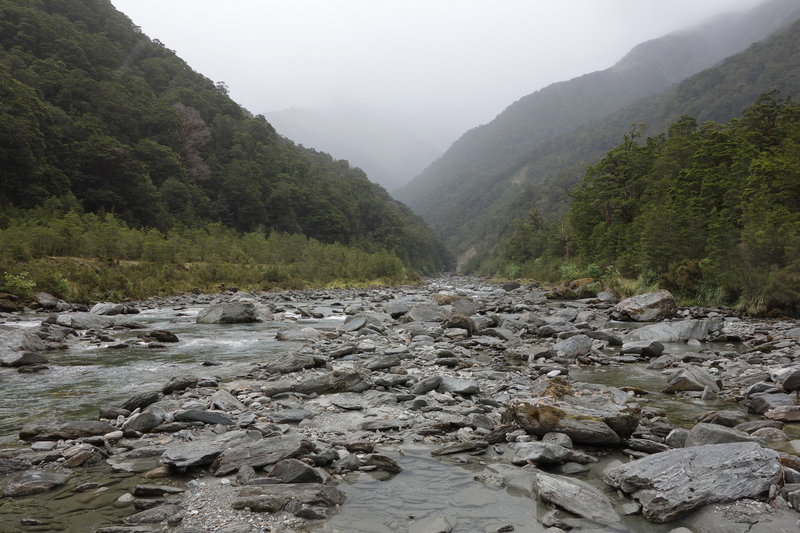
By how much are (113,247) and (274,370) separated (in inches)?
1232

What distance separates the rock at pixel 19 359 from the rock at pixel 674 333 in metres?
18.9

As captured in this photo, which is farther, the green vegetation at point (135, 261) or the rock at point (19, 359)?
the green vegetation at point (135, 261)

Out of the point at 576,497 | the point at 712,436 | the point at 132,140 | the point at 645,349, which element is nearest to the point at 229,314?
the point at 645,349

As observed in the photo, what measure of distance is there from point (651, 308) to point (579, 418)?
61.4 ft

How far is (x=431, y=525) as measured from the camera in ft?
14.3

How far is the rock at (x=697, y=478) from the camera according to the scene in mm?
4340

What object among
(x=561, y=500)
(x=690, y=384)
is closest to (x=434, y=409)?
(x=561, y=500)

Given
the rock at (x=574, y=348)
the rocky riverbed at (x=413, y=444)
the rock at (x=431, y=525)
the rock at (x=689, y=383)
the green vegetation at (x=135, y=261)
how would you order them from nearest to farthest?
the rock at (x=431, y=525) → the rocky riverbed at (x=413, y=444) → the rock at (x=689, y=383) → the rock at (x=574, y=348) → the green vegetation at (x=135, y=261)

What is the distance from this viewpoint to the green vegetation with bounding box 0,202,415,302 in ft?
80.2

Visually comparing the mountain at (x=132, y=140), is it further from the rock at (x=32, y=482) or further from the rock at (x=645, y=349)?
the rock at (x=645, y=349)

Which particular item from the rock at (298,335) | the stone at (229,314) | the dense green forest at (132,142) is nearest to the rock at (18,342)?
the rock at (298,335)

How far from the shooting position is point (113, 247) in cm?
3406

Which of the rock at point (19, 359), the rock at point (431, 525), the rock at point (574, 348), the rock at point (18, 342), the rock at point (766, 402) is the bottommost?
the rock at point (574, 348)

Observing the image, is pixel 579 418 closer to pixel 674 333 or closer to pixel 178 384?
pixel 178 384
